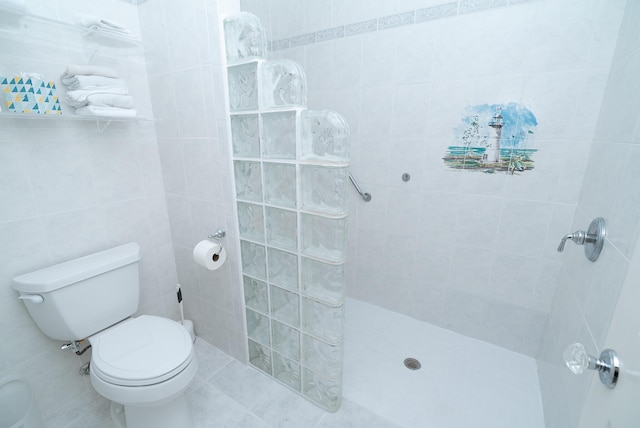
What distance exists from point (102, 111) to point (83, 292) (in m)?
0.78

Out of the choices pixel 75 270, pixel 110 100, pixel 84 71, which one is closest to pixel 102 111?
pixel 110 100

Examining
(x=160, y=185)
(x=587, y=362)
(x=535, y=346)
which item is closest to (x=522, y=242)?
(x=535, y=346)

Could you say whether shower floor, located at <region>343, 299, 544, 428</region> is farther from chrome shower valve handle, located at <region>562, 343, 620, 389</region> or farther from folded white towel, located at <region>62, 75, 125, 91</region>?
folded white towel, located at <region>62, 75, 125, 91</region>

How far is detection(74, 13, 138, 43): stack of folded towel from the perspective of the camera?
117 centimetres

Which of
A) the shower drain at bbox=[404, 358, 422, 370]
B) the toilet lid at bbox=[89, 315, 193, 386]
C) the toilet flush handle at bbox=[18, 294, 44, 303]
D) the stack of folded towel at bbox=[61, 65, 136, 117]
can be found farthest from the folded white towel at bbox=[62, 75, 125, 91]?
the shower drain at bbox=[404, 358, 422, 370]

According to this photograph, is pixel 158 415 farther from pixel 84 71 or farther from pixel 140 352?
pixel 84 71

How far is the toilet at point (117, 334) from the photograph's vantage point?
3.45ft

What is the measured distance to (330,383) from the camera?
1306 mm

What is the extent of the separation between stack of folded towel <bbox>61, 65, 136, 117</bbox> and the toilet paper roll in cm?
68

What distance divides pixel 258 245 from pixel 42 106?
3.25 feet

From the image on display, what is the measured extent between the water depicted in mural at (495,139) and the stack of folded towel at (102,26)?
1704mm

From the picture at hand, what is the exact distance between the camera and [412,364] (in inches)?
64.1

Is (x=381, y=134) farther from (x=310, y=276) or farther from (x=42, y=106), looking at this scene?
(x=42, y=106)

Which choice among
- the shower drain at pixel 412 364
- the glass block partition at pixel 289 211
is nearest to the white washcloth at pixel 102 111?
the glass block partition at pixel 289 211
